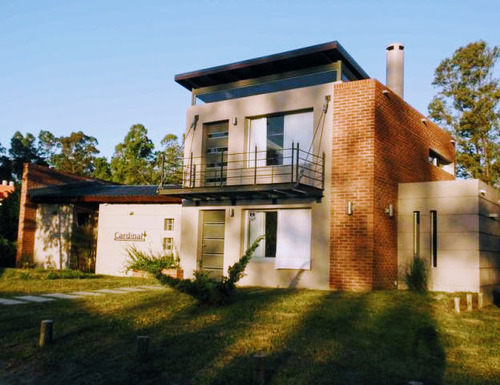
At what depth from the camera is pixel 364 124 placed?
14.1m

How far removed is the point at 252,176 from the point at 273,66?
3540 millimetres

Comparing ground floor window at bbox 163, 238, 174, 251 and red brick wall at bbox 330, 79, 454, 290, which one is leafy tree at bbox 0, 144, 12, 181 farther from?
red brick wall at bbox 330, 79, 454, 290

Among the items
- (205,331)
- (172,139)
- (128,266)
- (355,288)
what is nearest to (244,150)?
(355,288)

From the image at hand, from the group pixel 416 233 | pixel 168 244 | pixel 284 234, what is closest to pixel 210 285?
pixel 284 234

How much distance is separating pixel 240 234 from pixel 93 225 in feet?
29.2

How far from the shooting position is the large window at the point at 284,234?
48.5ft

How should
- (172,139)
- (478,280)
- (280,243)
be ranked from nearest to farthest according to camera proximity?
(478,280), (280,243), (172,139)

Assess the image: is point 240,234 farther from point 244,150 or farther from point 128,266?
point 128,266

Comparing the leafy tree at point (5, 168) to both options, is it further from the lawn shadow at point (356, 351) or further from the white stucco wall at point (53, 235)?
the lawn shadow at point (356, 351)

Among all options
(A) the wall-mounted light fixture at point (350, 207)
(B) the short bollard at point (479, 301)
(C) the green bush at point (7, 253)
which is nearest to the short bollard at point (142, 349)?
(A) the wall-mounted light fixture at point (350, 207)

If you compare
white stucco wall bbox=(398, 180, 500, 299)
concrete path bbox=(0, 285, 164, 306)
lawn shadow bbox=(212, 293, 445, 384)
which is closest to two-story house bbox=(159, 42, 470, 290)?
white stucco wall bbox=(398, 180, 500, 299)

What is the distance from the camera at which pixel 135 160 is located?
41.3 m

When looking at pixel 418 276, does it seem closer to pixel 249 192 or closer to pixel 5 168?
pixel 249 192

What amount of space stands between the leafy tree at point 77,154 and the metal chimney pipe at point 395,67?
44860 mm
